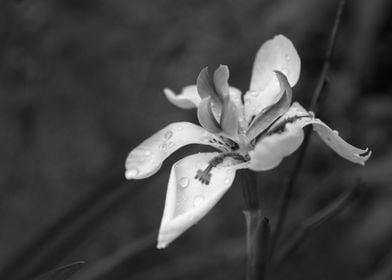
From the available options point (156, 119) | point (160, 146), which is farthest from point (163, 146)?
point (156, 119)

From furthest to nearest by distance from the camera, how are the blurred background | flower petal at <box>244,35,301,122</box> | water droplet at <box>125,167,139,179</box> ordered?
the blurred background < flower petal at <box>244,35,301,122</box> < water droplet at <box>125,167,139,179</box>

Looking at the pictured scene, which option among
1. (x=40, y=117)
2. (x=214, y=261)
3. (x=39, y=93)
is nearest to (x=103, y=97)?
(x=40, y=117)

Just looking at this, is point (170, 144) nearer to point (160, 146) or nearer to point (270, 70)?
point (160, 146)

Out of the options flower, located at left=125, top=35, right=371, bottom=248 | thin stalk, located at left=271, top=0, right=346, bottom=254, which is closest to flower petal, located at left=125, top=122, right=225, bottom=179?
flower, located at left=125, top=35, right=371, bottom=248

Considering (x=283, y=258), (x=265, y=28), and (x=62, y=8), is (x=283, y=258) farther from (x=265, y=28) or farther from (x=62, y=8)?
(x=62, y=8)

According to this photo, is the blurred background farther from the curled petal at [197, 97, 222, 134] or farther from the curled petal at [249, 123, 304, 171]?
the curled petal at [249, 123, 304, 171]

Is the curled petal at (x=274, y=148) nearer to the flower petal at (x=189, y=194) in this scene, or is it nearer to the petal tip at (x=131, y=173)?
the flower petal at (x=189, y=194)
